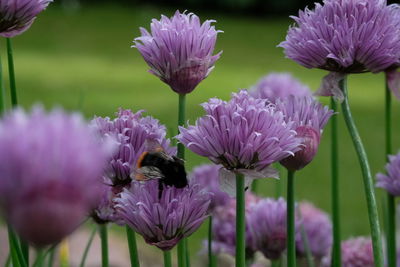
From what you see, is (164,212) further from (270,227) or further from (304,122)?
(270,227)

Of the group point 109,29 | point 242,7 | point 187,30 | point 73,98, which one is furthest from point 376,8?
point 242,7

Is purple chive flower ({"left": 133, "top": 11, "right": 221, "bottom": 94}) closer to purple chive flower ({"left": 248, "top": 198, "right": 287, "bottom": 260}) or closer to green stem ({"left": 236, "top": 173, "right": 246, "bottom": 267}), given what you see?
green stem ({"left": 236, "top": 173, "right": 246, "bottom": 267})

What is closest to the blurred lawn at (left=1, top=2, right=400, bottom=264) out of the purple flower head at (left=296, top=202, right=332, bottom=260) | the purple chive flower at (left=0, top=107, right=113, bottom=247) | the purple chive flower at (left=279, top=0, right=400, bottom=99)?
the purple flower head at (left=296, top=202, right=332, bottom=260)

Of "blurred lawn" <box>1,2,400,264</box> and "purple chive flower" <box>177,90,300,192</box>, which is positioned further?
"blurred lawn" <box>1,2,400,264</box>

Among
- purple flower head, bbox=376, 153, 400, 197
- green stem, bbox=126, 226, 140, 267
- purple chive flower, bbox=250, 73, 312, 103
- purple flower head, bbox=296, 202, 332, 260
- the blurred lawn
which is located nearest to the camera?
green stem, bbox=126, 226, 140, 267

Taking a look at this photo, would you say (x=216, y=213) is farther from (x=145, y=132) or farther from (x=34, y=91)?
(x=34, y=91)

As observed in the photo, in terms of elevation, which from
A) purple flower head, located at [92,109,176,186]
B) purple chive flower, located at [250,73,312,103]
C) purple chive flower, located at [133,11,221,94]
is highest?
purple chive flower, located at [133,11,221,94]

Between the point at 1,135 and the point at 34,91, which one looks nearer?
the point at 1,135

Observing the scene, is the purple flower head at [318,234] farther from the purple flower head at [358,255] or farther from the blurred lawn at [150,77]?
the blurred lawn at [150,77]
